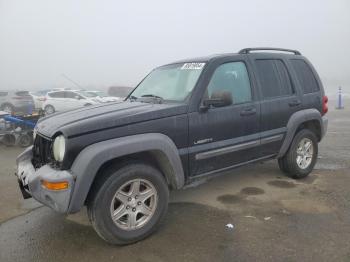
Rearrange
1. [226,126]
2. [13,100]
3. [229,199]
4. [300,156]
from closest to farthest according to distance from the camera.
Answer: [226,126], [229,199], [300,156], [13,100]

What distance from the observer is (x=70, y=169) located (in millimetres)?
3273

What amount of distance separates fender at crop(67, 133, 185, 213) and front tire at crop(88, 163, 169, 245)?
0.54 ft

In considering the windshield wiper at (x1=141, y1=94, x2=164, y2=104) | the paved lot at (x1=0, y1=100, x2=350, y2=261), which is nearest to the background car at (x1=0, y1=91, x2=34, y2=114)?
the paved lot at (x1=0, y1=100, x2=350, y2=261)

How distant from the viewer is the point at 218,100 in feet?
13.0

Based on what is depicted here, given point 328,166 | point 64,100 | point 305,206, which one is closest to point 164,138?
point 305,206

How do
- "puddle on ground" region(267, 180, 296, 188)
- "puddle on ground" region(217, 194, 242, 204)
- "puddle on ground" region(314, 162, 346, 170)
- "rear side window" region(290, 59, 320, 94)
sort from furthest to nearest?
1. "puddle on ground" region(314, 162, 346, 170)
2. "rear side window" region(290, 59, 320, 94)
3. "puddle on ground" region(267, 180, 296, 188)
4. "puddle on ground" region(217, 194, 242, 204)

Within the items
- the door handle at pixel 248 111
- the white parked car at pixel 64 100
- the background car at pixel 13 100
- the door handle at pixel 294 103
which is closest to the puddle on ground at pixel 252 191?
the door handle at pixel 248 111

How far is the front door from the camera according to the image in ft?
13.3

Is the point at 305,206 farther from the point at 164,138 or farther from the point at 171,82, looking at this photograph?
the point at 171,82

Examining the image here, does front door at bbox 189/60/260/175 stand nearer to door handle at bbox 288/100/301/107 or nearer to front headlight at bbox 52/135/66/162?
door handle at bbox 288/100/301/107

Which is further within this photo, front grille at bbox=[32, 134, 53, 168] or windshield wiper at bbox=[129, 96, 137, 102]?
windshield wiper at bbox=[129, 96, 137, 102]

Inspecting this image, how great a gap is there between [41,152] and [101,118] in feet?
2.66

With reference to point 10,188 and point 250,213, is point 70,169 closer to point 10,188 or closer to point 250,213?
point 250,213

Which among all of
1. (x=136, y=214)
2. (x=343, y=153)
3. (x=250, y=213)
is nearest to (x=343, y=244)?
(x=250, y=213)
